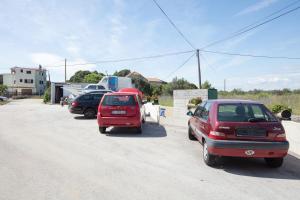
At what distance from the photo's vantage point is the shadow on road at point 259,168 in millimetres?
5238

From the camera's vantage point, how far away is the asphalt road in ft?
13.6

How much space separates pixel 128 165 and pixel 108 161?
578 mm

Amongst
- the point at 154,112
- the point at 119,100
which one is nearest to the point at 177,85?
the point at 154,112

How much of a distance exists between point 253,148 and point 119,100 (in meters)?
5.66

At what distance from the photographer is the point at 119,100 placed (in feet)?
32.0

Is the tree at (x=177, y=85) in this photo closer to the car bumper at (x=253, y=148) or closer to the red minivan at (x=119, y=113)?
the red minivan at (x=119, y=113)

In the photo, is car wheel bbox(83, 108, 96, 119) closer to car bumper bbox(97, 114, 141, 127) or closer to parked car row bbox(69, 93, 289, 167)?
car bumper bbox(97, 114, 141, 127)

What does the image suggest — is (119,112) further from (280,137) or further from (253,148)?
(280,137)

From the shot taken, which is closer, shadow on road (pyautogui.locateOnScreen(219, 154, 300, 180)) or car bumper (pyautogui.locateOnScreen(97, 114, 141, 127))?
shadow on road (pyautogui.locateOnScreen(219, 154, 300, 180))

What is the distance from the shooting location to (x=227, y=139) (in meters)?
5.38

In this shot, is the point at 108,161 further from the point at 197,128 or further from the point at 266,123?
the point at 266,123

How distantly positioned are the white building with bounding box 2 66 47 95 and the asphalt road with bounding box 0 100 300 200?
264 feet

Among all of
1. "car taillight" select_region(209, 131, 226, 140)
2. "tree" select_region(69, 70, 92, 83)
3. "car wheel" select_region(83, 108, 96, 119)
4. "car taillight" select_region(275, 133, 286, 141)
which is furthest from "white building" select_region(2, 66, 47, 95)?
"car taillight" select_region(275, 133, 286, 141)

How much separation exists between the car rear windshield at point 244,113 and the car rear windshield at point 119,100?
179 inches
